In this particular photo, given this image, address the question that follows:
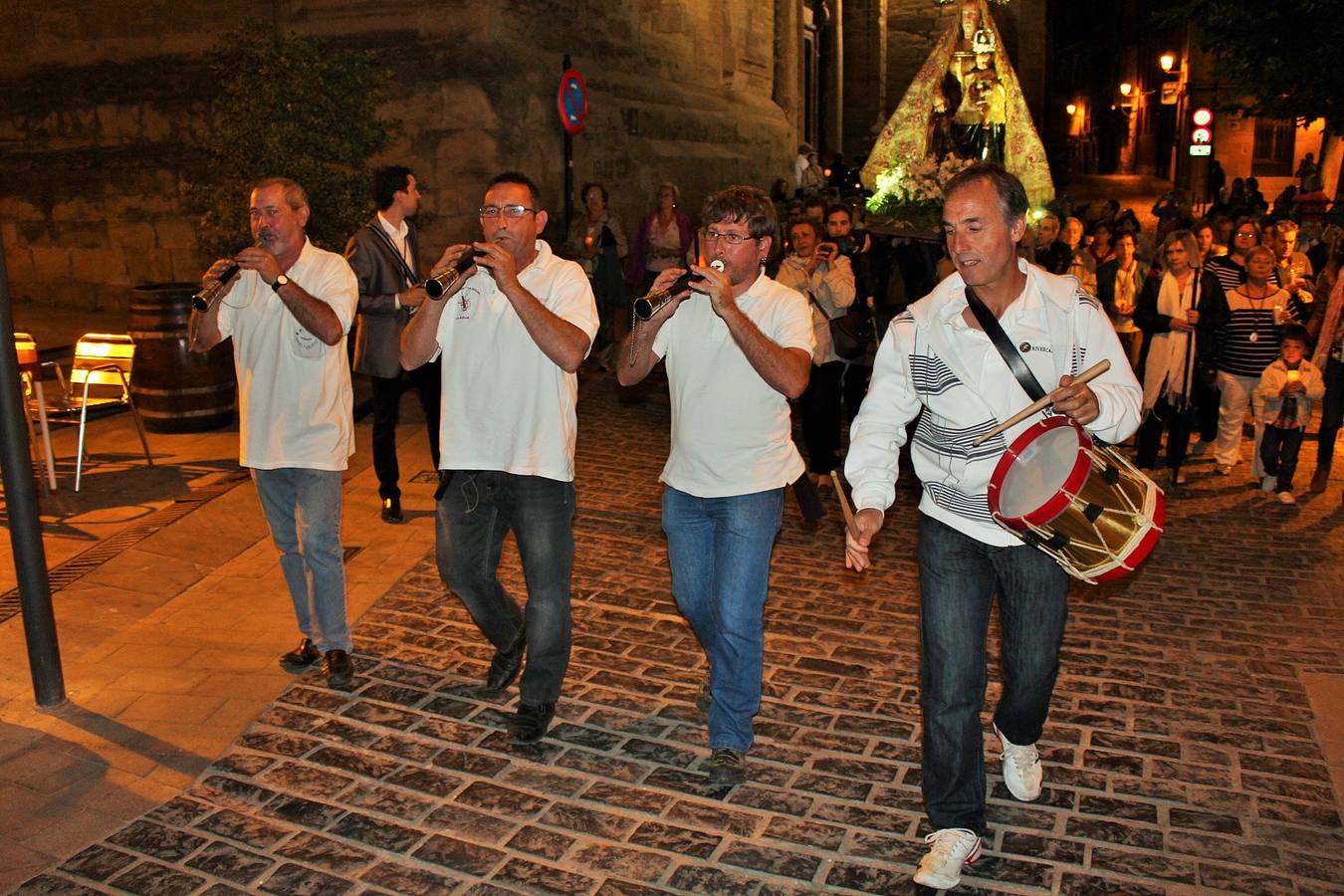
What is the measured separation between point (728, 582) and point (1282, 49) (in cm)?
1412

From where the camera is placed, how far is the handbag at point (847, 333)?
892 cm

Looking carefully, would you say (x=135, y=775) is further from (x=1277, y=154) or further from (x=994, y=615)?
(x=1277, y=154)

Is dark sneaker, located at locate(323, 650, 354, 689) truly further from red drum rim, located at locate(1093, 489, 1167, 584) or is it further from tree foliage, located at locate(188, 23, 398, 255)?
tree foliage, located at locate(188, 23, 398, 255)

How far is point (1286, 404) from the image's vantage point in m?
9.30

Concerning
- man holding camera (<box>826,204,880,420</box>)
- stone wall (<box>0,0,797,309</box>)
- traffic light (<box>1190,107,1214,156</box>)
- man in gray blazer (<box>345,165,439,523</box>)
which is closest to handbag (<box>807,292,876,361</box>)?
man holding camera (<box>826,204,880,420</box>)

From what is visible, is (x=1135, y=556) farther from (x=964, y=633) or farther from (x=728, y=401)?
(x=728, y=401)

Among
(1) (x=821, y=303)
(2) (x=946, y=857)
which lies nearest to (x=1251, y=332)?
(1) (x=821, y=303)

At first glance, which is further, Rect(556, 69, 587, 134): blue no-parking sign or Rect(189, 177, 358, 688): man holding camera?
Rect(556, 69, 587, 134): blue no-parking sign

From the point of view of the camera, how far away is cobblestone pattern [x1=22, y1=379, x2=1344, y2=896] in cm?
413

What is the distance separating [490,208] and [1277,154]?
46.3 metres

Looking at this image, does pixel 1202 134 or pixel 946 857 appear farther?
pixel 1202 134

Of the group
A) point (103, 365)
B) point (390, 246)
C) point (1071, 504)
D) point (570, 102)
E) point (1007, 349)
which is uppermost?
point (570, 102)

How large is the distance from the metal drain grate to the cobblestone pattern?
185cm

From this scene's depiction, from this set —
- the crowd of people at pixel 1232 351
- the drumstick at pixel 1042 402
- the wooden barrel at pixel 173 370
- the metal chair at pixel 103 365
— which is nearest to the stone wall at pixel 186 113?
the wooden barrel at pixel 173 370
